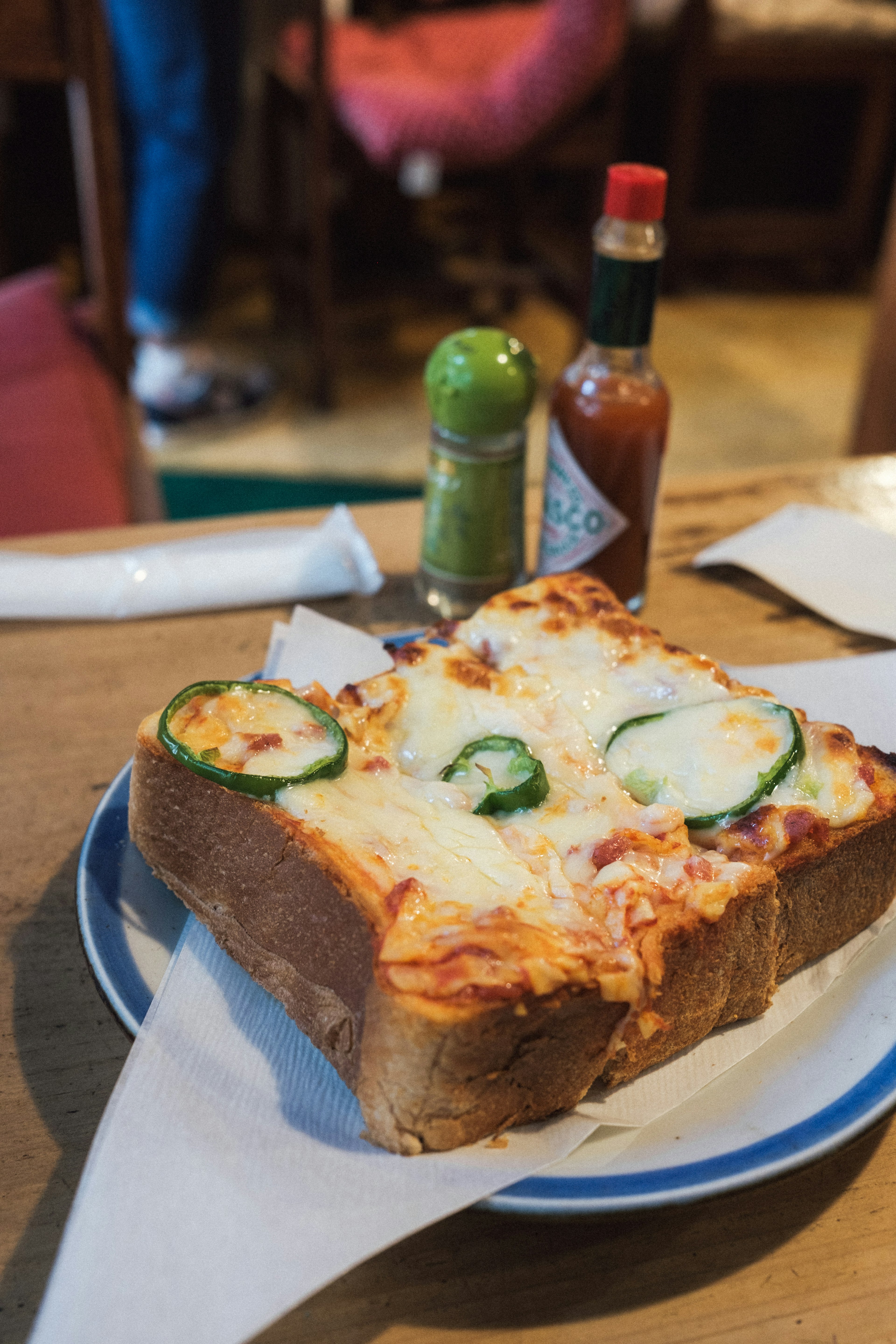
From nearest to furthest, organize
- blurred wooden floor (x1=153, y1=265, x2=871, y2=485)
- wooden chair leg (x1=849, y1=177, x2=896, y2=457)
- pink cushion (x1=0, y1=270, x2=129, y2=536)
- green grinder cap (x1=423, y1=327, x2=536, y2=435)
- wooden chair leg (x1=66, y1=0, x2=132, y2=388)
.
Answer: green grinder cap (x1=423, y1=327, x2=536, y2=435) → pink cushion (x1=0, y1=270, x2=129, y2=536) → wooden chair leg (x1=66, y1=0, x2=132, y2=388) → wooden chair leg (x1=849, y1=177, x2=896, y2=457) → blurred wooden floor (x1=153, y1=265, x2=871, y2=485)

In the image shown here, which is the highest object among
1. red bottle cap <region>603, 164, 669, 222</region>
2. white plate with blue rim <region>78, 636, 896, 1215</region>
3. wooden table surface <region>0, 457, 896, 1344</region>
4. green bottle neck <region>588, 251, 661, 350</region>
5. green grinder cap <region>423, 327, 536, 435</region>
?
red bottle cap <region>603, 164, 669, 222</region>

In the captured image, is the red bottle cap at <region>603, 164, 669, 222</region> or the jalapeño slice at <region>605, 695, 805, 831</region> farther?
the red bottle cap at <region>603, 164, 669, 222</region>

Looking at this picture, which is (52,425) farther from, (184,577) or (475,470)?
(475,470)

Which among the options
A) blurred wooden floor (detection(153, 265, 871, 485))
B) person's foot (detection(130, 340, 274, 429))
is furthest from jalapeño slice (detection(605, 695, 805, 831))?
person's foot (detection(130, 340, 274, 429))

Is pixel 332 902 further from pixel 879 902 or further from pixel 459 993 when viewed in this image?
pixel 879 902

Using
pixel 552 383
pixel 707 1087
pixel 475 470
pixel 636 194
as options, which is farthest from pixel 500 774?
pixel 552 383

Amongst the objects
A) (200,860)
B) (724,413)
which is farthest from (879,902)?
(724,413)

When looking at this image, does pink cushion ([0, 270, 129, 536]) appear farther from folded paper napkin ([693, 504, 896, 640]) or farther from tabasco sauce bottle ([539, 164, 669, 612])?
folded paper napkin ([693, 504, 896, 640])
